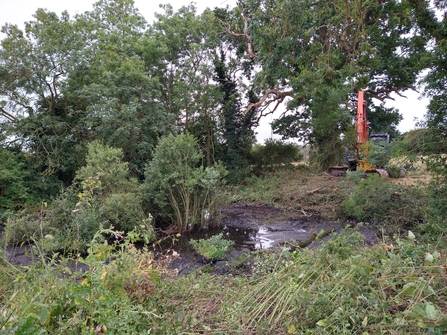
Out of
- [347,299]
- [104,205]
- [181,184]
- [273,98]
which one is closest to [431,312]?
[347,299]

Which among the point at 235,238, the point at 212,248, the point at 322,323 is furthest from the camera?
the point at 235,238

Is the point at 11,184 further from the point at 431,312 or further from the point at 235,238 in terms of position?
the point at 431,312

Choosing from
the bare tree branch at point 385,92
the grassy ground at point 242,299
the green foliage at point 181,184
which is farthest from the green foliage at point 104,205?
the bare tree branch at point 385,92

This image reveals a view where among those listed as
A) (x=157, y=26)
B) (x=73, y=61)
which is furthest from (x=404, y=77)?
(x=73, y=61)

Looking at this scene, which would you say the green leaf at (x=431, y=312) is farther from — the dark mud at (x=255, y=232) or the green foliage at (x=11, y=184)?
the green foliage at (x=11, y=184)

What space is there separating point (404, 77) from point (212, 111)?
398 inches

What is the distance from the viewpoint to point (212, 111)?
65.5 ft

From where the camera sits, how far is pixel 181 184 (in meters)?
10.4

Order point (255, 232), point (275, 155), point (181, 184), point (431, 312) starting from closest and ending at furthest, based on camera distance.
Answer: point (431, 312)
point (181, 184)
point (255, 232)
point (275, 155)

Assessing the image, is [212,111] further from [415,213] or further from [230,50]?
[415,213]

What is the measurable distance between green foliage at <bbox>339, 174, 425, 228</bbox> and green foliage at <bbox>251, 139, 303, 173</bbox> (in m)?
9.24

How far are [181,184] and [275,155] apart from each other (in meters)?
10.9

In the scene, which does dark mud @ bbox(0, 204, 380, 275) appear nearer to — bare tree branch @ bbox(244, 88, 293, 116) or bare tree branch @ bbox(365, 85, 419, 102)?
bare tree branch @ bbox(244, 88, 293, 116)

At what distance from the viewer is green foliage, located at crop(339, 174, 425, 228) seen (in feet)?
30.4
